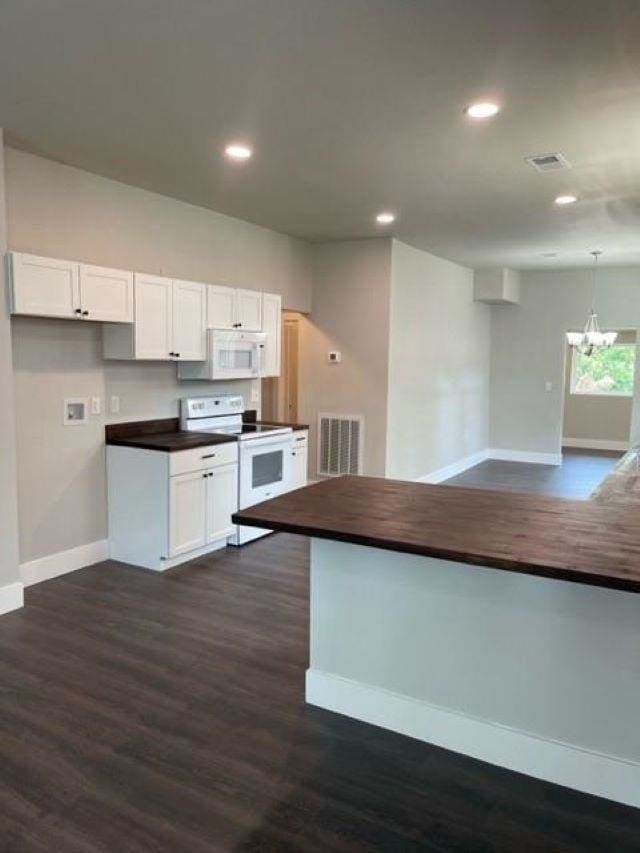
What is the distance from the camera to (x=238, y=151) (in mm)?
3818

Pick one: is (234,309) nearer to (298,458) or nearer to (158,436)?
(158,436)

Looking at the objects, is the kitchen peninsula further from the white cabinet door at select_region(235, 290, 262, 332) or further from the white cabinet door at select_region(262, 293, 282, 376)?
the white cabinet door at select_region(262, 293, 282, 376)

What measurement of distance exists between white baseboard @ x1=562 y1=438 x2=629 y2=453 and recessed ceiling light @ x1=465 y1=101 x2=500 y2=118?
8870 millimetres

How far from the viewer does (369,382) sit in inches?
263

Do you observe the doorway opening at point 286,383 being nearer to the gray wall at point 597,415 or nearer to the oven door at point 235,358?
the oven door at point 235,358

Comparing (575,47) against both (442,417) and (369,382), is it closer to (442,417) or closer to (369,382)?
(369,382)

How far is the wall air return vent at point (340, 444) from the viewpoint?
6.78 m

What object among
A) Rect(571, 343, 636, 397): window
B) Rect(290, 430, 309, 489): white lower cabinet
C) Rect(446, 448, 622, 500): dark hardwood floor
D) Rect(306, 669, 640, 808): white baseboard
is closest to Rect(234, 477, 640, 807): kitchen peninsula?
Rect(306, 669, 640, 808): white baseboard

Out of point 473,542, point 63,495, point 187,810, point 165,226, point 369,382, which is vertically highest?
point 165,226

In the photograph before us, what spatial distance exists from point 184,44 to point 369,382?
174 inches

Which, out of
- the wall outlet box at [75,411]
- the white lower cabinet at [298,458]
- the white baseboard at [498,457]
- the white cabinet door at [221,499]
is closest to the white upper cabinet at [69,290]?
the wall outlet box at [75,411]

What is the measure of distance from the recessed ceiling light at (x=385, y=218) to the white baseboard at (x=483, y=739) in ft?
13.2

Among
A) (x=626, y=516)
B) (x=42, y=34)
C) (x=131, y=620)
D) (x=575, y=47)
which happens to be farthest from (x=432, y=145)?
(x=131, y=620)

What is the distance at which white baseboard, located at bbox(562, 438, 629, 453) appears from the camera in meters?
10.8
